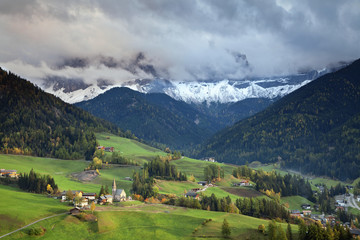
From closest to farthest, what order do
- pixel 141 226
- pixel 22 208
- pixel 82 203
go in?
1. pixel 141 226
2. pixel 22 208
3. pixel 82 203

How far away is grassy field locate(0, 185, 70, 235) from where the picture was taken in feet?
300

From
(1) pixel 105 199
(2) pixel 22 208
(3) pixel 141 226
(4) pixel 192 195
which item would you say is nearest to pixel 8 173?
(1) pixel 105 199

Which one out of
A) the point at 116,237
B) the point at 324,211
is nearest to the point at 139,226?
the point at 116,237

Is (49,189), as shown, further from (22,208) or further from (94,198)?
(22,208)

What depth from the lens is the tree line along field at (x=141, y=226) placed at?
92.3 m

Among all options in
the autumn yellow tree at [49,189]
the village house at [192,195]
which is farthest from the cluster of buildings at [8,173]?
the village house at [192,195]

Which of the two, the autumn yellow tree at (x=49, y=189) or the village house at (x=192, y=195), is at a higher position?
the autumn yellow tree at (x=49, y=189)

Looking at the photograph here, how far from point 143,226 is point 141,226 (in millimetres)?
654

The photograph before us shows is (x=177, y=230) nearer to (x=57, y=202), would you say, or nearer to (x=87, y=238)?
(x=87, y=238)

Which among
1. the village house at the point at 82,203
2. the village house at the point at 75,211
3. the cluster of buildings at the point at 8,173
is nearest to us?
the village house at the point at 75,211

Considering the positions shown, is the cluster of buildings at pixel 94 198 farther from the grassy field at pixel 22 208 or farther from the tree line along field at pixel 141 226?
the tree line along field at pixel 141 226

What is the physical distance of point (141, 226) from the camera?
102m

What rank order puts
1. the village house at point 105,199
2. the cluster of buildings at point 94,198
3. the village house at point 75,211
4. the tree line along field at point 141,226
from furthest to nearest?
the village house at point 105,199 → the cluster of buildings at point 94,198 → the village house at point 75,211 → the tree line along field at point 141,226

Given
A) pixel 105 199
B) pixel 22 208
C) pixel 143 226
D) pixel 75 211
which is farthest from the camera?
pixel 105 199
